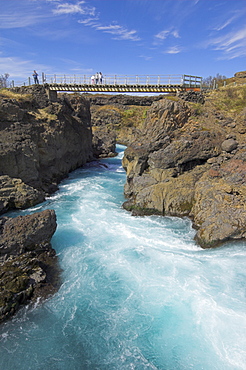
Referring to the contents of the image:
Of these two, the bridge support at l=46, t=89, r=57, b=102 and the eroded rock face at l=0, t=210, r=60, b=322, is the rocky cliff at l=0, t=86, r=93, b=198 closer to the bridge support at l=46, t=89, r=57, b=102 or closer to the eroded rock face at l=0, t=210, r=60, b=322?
the bridge support at l=46, t=89, r=57, b=102

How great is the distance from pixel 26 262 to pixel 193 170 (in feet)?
46.8

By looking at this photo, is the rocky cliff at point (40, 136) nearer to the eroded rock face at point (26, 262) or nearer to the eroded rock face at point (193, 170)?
the eroded rock face at point (193, 170)

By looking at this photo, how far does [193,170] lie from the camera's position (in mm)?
20562

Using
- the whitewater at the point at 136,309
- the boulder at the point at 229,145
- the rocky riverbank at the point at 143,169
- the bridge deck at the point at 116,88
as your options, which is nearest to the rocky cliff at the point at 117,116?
the bridge deck at the point at 116,88

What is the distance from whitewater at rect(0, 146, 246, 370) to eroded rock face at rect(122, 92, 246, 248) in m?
1.64

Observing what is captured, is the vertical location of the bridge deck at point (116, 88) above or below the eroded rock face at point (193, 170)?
above

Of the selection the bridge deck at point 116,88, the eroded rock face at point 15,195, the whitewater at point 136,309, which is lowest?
the whitewater at point 136,309

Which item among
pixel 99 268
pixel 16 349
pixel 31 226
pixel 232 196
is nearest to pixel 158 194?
pixel 232 196

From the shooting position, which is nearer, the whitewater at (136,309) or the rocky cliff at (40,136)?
the whitewater at (136,309)

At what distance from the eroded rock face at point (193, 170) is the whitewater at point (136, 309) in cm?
164

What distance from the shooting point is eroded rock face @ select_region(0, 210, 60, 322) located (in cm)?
1037

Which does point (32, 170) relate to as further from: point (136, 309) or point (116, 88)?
point (136, 309)

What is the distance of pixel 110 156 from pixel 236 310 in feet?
131

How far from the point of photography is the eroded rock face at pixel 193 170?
609 inches
